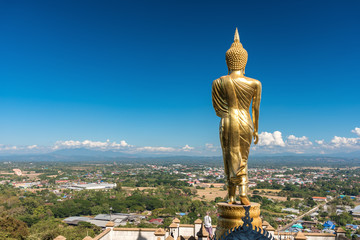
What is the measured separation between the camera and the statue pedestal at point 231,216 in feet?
23.4

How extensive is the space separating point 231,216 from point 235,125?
235 cm

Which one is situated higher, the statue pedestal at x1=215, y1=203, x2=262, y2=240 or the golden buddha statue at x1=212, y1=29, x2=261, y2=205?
the golden buddha statue at x1=212, y1=29, x2=261, y2=205

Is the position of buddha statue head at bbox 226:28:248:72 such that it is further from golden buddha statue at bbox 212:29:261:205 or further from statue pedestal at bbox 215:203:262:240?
statue pedestal at bbox 215:203:262:240

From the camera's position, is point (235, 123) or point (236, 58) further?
point (236, 58)

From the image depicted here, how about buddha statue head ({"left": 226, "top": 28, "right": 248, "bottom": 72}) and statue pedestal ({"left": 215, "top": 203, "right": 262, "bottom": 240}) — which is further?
buddha statue head ({"left": 226, "top": 28, "right": 248, "bottom": 72})

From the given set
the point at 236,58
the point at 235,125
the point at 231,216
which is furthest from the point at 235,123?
the point at 231,216

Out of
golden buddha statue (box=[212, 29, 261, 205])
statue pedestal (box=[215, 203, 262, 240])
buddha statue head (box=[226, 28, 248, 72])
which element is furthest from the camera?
buddha statue head (box=[226, 28, 248, 72])

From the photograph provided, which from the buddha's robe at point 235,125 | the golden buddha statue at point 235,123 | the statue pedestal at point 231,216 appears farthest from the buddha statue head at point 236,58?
the statue pedestal at point 231,216

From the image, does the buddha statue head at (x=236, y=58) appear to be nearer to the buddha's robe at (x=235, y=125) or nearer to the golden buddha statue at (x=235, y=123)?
the golden buddha statue at (x=235, y=123)

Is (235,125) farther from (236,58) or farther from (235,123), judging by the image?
(236,58)

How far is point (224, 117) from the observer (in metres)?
7.95

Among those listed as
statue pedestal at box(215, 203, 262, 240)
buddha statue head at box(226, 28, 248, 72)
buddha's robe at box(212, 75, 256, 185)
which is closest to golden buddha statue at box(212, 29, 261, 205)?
buddha's robe at box(212, 75, 256, 185)

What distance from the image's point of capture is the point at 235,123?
776cm

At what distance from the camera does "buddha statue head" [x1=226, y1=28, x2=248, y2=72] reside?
8.09m
